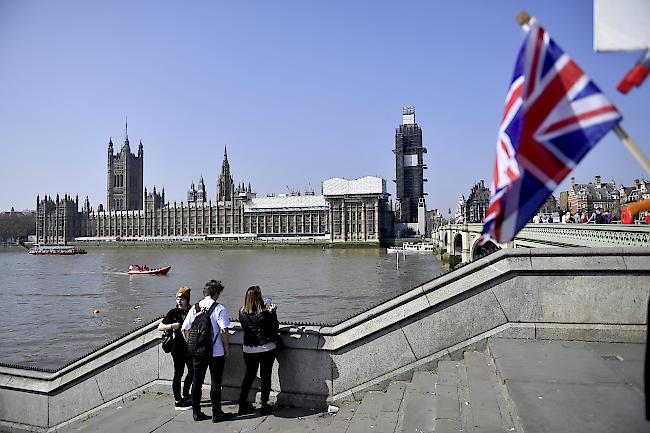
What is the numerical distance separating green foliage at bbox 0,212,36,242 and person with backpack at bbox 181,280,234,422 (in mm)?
176035

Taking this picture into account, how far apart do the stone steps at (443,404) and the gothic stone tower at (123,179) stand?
15823 cm

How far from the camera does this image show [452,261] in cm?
5431

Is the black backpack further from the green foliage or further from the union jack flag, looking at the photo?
the green foliage

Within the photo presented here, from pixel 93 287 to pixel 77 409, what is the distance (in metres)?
32.5

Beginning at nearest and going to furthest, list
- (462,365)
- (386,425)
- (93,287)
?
(386,425)
(462,365)
(93,287)

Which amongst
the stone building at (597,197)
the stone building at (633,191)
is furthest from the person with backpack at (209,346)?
the stone building at (597,197)

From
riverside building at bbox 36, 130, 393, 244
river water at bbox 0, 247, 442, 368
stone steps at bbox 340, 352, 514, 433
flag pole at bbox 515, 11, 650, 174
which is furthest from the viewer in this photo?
riverside building at bbox 36, 130, 393, 244

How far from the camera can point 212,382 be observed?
219 inches

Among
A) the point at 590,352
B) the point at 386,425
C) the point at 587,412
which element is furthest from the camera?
the point at 590,352

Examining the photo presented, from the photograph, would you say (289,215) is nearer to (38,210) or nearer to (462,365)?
(38,210)

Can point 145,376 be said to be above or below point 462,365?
below

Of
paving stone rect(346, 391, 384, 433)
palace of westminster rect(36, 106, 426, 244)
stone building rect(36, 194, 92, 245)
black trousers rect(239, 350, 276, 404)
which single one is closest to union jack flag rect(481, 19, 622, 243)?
paving stone rect(346, 391, 384, 433)

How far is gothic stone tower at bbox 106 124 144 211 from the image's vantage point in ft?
503

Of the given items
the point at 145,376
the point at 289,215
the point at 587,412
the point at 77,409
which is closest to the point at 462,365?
the point at 587,412
